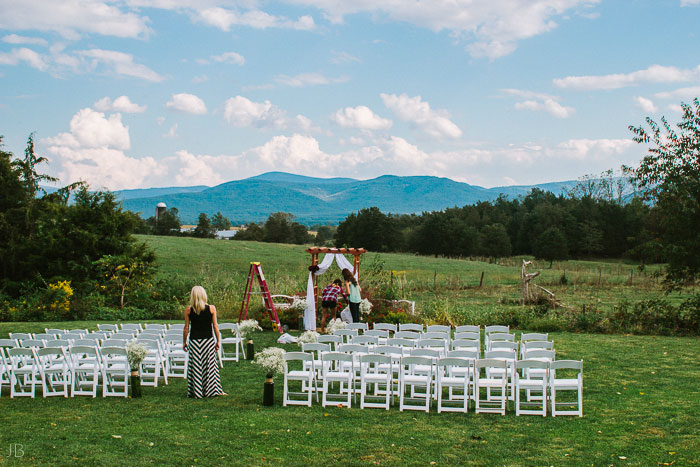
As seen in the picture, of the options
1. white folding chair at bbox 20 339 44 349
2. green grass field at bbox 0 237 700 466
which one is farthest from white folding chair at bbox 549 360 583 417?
white folding chair at bbox 20 339 44 349

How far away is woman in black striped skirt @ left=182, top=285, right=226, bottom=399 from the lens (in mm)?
9352

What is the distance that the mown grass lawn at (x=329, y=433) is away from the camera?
252 inches

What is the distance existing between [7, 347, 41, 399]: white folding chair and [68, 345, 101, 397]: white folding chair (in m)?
0.56

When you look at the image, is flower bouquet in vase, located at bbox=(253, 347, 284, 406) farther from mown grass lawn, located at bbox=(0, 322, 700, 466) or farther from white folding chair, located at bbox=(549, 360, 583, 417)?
white folding chair, located at bbox=(549, 360, 583, 417)

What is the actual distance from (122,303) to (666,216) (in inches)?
766

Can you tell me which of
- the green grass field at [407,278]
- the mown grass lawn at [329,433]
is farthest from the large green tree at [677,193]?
the mown grass lawn at [329,433]

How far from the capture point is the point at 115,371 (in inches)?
392

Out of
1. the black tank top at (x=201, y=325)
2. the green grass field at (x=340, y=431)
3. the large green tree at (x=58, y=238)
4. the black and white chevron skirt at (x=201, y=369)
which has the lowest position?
the green grass field at (x=340, y=431)

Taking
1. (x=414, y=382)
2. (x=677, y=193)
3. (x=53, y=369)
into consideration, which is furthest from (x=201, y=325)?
(x=677, y=193)

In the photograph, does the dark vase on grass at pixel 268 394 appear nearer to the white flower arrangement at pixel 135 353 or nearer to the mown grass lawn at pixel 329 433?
the mown grass lawn at pixel 329 433

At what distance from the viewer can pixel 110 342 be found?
10711mm

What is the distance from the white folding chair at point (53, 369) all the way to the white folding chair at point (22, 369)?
0.12 meters

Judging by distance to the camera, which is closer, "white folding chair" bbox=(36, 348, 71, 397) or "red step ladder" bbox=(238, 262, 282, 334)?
"white folding chair" bbox=(36, 348, 71, 397)

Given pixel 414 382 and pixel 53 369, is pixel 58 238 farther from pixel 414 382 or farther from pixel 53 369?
pixel 414 382
